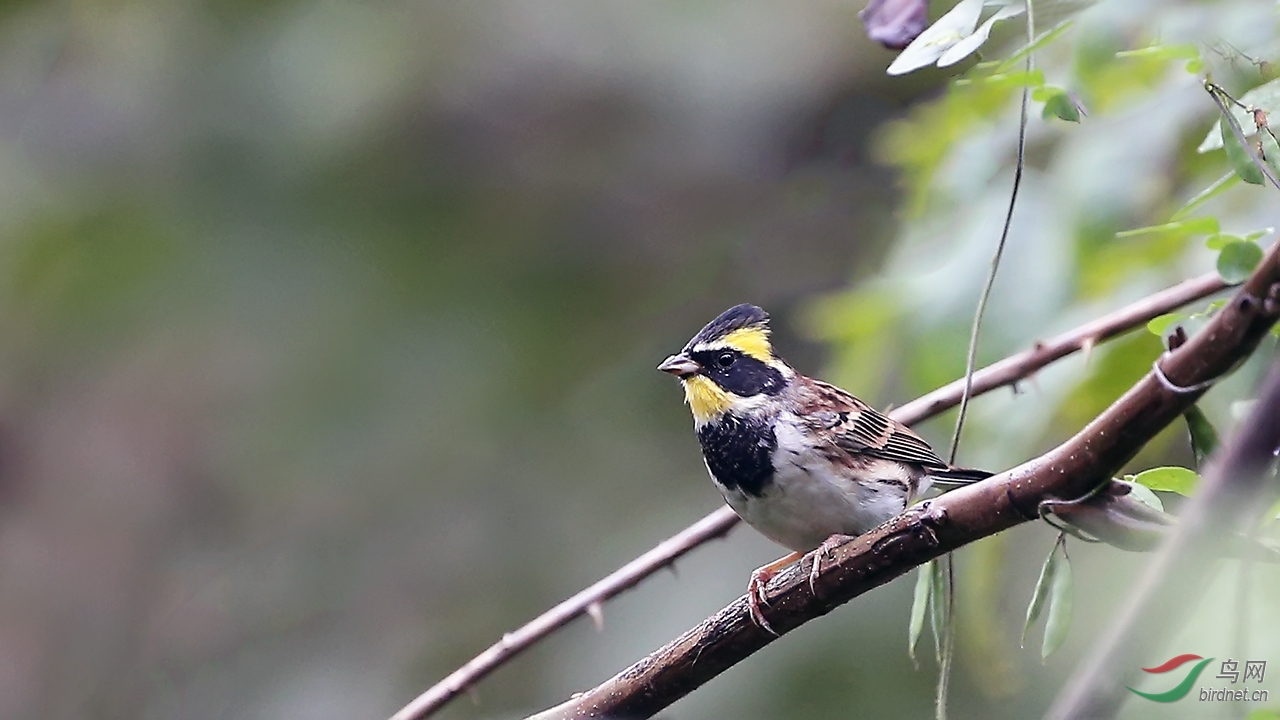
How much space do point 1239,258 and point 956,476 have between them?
1222 millimetres

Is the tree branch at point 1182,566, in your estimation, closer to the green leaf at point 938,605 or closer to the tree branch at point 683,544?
the green leaf at point 938,605

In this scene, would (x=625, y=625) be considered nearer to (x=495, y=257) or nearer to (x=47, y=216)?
(x=495, y=257)

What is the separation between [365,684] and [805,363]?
193 cm

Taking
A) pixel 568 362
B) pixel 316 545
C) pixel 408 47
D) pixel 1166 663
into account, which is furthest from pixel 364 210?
pixel 1166 663

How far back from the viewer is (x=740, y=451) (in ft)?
8.22

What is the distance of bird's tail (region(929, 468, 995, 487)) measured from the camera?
2238 millimetres

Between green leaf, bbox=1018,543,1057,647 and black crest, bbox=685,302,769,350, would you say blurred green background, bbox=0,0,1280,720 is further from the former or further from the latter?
green leaf, bbox=1018,543,1057,647

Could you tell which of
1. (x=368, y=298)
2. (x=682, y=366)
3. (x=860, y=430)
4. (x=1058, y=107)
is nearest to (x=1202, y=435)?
(x=1058, y=107)

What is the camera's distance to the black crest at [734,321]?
2393 millimetres

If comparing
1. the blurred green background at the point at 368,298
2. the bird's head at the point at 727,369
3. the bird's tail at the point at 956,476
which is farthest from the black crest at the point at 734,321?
the blurred green background at the point at 368,298

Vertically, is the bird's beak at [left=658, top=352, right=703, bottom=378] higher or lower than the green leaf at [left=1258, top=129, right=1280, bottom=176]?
higher

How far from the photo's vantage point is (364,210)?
514 centimetres

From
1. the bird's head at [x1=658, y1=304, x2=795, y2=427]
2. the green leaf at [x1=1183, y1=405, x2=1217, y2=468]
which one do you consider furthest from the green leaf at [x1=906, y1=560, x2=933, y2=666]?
the bird's head at [x1=658, y1=304, x2=795, y2=427]

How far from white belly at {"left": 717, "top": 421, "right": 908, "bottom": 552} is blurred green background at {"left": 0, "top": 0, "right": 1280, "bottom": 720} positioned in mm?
1882
